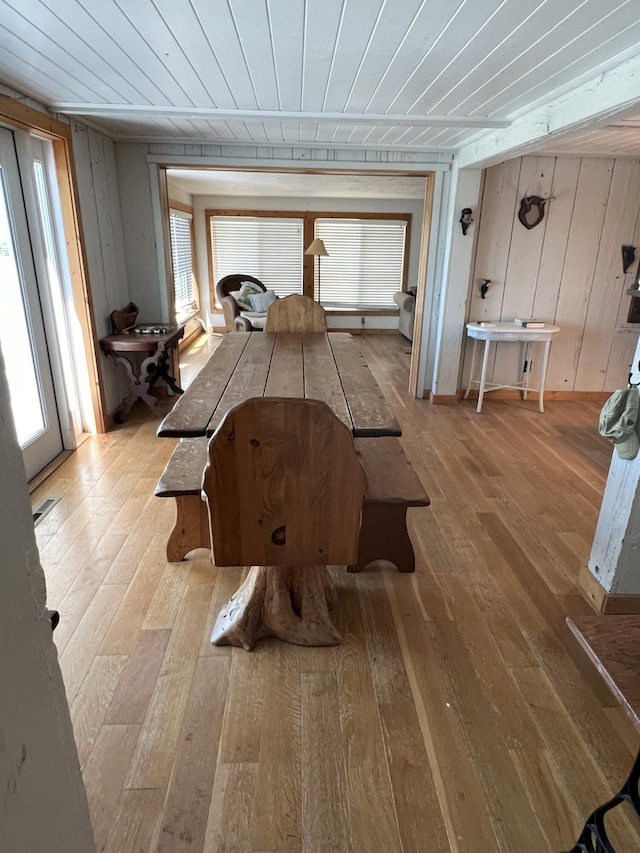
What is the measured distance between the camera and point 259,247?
8.20 m

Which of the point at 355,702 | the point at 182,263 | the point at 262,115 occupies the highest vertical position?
the point at 262,115

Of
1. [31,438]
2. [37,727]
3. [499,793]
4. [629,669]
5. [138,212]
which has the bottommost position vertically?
[499,793]

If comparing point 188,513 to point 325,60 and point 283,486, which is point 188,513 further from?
point 325,60

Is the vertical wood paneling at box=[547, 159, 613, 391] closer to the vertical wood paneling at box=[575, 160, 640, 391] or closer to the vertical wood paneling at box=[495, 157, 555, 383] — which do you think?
the vertical wood paneling at box=[575, 160, 640, 391]

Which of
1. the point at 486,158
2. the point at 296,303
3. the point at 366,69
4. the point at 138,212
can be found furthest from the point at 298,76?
the point at 138,212

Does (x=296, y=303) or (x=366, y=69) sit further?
(x=296, y=303)

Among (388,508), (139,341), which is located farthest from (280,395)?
(139,341)

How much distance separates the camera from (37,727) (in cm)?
56

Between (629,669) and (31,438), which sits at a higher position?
(629,669)

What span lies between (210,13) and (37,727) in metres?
2.09

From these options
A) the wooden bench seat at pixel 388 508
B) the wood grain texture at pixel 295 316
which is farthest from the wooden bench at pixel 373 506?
the wood grain texture at pixel 295 316

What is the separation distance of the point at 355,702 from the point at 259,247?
7.60m

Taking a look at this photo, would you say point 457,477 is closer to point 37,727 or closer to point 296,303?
point 296,303

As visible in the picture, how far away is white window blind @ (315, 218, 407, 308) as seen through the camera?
27.0 feet
